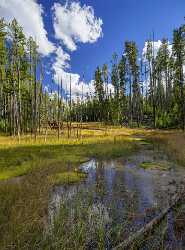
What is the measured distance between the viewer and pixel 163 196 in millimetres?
8781

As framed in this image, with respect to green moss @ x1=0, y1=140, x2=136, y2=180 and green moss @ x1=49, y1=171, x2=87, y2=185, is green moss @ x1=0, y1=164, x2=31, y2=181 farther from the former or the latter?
green moss @ x1=49, y1=171, x2=87, y2=185

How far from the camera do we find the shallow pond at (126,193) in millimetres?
6273

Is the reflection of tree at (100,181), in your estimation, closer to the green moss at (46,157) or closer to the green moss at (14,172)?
the green moss at (46,157)

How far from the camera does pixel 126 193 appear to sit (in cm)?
925

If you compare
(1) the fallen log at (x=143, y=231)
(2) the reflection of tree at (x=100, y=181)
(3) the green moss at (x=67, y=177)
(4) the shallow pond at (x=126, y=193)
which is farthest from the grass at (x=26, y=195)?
(1) the fallen log at (x=143, y=231)

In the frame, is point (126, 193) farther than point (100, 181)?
No

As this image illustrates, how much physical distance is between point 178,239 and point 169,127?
3397cm

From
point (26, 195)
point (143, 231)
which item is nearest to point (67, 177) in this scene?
point (26, 195)

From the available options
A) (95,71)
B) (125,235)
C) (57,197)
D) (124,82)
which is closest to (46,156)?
A: (57,197)

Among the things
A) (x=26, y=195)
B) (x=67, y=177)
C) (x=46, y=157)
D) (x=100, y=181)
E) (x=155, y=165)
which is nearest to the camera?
(x=26, y=195)

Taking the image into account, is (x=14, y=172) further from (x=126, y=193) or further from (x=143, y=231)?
(x=143, y=231)

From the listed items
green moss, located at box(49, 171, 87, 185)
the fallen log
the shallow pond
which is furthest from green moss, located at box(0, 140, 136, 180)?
the fallen log

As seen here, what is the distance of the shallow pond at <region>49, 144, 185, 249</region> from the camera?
6.27 metres

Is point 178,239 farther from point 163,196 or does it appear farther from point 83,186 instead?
point 83,186
